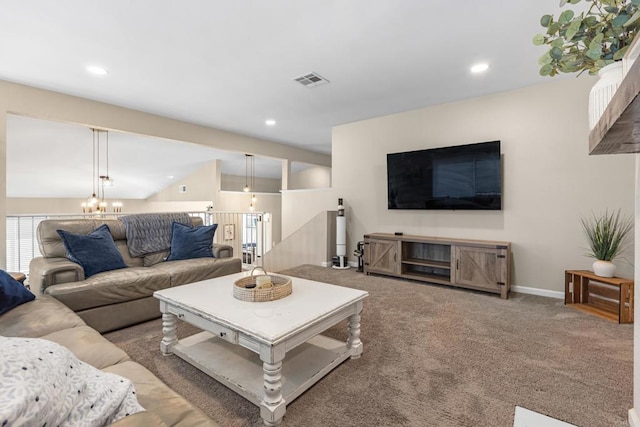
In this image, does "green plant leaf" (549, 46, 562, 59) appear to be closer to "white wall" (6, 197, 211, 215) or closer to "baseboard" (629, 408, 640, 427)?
"baseboard" (629, 408, 640, 427)

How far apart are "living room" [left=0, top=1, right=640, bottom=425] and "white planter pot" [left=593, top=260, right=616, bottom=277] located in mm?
316

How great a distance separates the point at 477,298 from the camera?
3342mm

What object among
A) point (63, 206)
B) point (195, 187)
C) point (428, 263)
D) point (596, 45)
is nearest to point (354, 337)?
point (596, 45)

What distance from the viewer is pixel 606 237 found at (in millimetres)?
2883

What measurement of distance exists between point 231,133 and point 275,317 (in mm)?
4831

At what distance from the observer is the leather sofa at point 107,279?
2.31 metres

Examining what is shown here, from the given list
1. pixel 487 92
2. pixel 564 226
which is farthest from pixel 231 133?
pixel 564 226

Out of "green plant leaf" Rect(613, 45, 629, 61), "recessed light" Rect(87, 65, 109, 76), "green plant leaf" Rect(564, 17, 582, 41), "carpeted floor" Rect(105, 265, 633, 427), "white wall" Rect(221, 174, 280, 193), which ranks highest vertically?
"recessed light" Rect(87, 65, 109, 76)

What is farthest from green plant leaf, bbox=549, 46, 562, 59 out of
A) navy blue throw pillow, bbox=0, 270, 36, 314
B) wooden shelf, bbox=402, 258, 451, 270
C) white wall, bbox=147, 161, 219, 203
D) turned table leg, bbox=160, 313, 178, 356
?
white wall, bbox=147, 161, 219, 203

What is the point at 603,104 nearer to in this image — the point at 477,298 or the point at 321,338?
the point at 321,338

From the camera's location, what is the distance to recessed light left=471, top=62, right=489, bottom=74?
3.04 metres

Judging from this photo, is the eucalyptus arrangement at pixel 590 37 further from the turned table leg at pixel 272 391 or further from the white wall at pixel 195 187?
the white wall at pixel 195 187

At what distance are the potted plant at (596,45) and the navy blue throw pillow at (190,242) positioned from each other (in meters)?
3.41

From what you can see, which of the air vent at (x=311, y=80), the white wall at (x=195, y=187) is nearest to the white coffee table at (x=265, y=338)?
the air vent at (x=311, y=80)
